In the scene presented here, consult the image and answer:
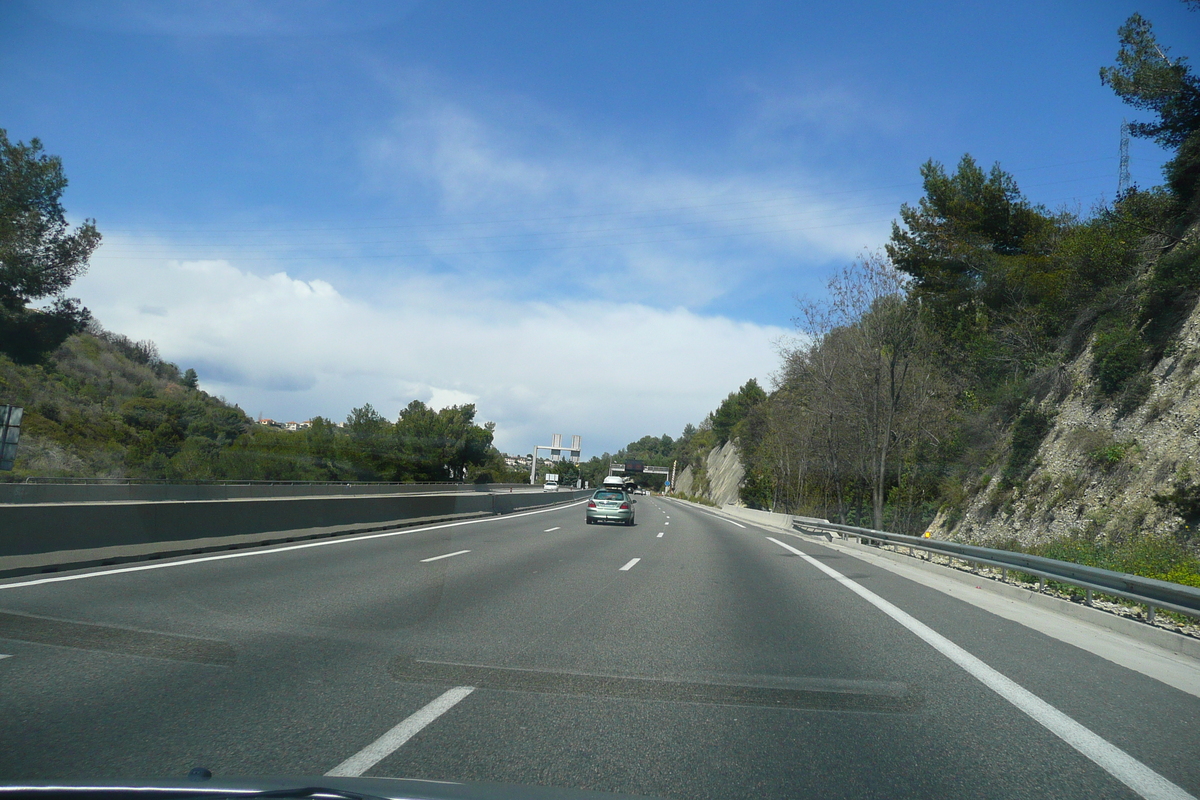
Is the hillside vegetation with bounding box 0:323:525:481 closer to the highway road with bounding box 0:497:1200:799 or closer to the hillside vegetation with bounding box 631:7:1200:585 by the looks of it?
the highway road with bounding box 0:497:1200:799

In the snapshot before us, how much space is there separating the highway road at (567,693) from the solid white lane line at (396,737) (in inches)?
0.9

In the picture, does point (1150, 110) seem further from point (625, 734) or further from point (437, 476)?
point (437, 476)

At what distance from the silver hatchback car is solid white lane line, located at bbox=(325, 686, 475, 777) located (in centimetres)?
2534

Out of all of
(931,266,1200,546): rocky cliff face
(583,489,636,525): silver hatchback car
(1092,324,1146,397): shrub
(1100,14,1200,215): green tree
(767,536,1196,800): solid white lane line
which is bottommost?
(767,536,1196,800): solid white lane line

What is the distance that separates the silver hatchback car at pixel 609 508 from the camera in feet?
102

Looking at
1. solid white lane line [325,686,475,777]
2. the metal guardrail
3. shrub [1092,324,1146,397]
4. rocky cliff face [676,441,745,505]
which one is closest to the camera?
solid white lane line [325,686,475,777]

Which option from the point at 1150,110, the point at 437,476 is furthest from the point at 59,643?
the point at 437,476

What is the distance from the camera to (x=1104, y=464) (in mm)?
23766

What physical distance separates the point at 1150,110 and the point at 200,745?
103 feet

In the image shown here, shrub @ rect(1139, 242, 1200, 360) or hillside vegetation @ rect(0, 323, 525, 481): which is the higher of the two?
shrub @ rect(1139, 242, 1200, 360)

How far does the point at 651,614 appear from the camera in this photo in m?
9.56

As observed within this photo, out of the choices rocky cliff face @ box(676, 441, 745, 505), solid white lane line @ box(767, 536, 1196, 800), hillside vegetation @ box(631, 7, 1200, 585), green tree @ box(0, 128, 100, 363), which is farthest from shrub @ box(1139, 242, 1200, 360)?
rocky cliff face @ box(676, 441, 745, 505)

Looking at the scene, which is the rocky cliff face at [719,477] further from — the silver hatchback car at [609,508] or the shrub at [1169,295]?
the shrub at [1169,295]

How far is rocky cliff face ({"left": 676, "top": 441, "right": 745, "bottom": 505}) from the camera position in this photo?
304ft
